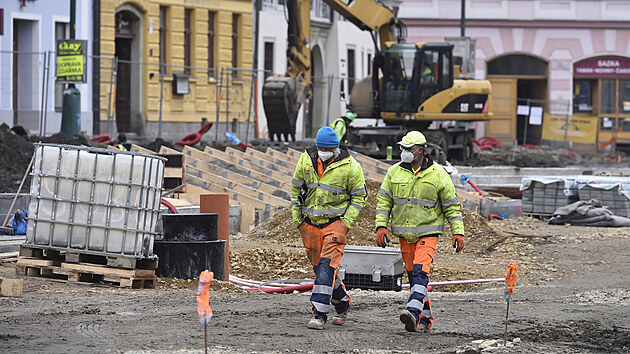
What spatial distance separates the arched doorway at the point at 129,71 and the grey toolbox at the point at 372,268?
21369 millimetres

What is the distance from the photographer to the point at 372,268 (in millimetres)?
12289

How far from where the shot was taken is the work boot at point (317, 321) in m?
9.57

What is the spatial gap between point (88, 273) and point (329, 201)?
118 inches

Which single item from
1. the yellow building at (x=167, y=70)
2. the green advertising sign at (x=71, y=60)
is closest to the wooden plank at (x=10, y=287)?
the green advertising sign at (x=71, y=60)

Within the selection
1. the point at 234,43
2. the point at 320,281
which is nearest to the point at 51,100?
the point at 234,43

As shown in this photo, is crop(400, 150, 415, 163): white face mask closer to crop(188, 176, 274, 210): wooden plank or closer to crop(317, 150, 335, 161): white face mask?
crop(317, 150, 335, 161): white face mask

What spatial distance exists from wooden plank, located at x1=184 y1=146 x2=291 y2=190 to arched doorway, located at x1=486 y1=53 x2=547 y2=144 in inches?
1040

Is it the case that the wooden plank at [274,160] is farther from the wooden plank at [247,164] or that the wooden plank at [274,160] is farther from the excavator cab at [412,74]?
the excavator cab at [412,74]

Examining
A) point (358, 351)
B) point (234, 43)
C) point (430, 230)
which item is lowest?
point (358, 351)

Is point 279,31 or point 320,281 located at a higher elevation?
point 279,31

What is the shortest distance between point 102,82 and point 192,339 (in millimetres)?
22428

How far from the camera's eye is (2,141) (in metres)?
21.6

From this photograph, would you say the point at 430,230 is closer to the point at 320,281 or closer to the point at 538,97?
the point at 320,281

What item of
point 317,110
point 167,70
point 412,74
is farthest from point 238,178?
point 317,110
